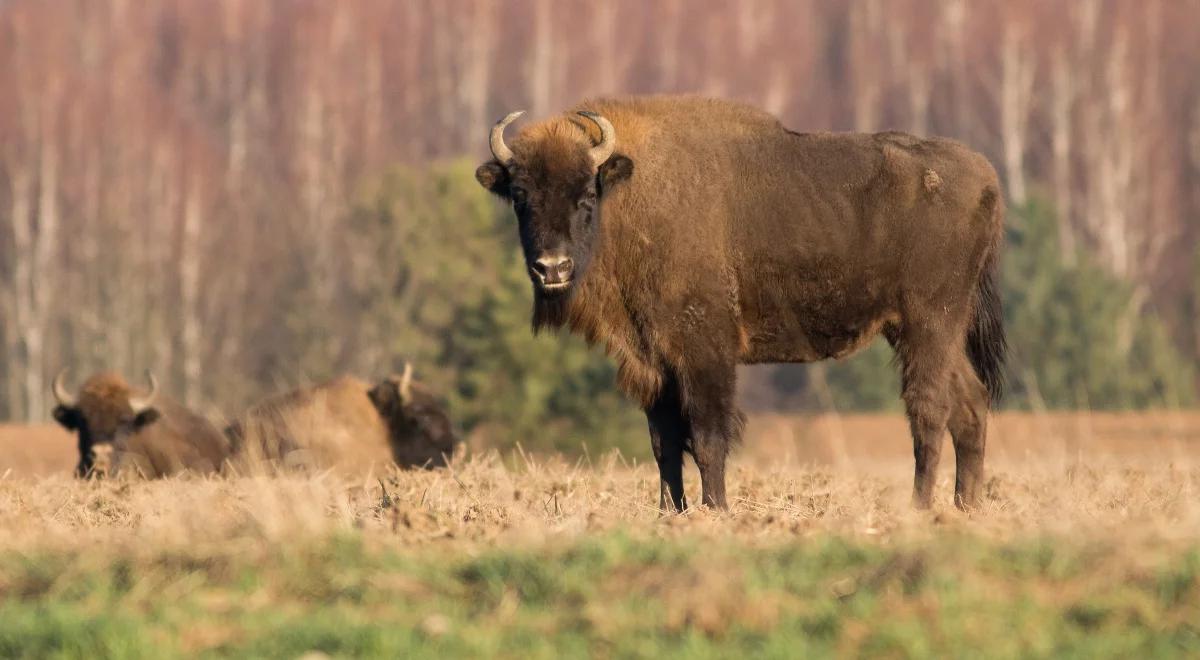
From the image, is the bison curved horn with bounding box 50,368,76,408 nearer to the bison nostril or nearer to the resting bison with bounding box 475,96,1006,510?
the resting bison with bounding box 475,96,1006,510

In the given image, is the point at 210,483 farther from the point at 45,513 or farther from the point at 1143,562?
the point at 1143,562

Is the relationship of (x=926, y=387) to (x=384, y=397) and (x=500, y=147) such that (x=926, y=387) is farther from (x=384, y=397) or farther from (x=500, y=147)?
(x=384, y=397)

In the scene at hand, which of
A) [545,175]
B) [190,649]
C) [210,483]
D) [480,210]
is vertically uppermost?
[545,175]

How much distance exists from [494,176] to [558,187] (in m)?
0.62

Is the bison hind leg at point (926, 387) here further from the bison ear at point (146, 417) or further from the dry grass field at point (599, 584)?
the bison ear at point (146, 417)

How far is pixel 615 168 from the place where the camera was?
11812 mm

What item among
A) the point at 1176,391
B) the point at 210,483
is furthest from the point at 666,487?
the point at 1176,391

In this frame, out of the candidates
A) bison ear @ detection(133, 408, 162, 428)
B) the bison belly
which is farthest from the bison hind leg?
bison ear @ detection(133, 408, 162, 428)

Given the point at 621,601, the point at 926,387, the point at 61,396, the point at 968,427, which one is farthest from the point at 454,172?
the point at 621,601

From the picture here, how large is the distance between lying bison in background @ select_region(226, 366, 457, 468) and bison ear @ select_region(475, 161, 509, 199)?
590 centimetres

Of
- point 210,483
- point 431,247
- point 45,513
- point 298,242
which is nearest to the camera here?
point 45,513

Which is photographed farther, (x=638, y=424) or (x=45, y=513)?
(x=638, y=424)

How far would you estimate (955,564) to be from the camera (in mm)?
7266

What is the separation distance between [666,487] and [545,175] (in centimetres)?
217
